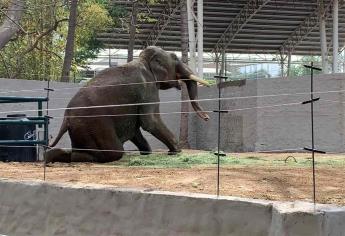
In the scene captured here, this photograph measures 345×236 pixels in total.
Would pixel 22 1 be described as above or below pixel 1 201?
above

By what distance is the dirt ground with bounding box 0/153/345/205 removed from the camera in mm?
6082

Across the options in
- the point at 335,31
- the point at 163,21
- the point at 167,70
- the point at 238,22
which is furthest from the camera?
the point at 238,22

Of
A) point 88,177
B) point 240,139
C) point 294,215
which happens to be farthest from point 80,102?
point 240,139

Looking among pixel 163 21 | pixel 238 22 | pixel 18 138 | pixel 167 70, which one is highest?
pixel 238 22

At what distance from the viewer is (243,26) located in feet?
134

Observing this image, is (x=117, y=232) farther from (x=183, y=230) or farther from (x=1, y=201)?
(x=1, y=201)

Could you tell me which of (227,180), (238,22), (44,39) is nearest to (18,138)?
(227,180)

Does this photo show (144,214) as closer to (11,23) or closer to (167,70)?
(167,70)

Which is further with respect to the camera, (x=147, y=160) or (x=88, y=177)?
(x=147, y=160)

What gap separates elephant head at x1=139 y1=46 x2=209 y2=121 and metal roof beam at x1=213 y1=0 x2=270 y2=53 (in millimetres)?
24553

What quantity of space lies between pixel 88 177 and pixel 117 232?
1.95m

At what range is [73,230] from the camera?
21.0 ft

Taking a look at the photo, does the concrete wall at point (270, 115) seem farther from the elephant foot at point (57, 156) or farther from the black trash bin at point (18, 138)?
the elephant foot at point (57, 156)

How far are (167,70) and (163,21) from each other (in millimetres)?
26411
